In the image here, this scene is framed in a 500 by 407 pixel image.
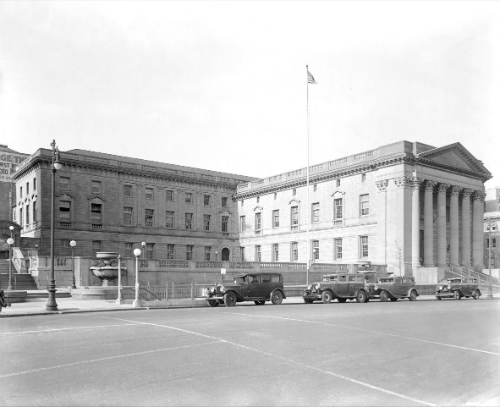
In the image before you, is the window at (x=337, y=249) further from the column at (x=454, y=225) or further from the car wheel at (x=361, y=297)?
the car wheel at (x=361, y=297)

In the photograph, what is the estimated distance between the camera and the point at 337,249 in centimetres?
6134

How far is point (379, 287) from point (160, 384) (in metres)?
28.6

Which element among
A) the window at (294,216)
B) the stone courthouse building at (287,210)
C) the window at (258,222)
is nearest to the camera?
the stone courthouse building at (287,210)

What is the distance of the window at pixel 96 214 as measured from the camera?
206 ft

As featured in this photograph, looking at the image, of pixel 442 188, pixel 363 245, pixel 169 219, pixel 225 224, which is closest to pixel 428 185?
pixel 442 188

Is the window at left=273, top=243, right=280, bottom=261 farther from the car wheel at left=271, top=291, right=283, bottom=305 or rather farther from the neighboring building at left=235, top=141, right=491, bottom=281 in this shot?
the car wheel at left=271, top=291, right=283, bottom=305

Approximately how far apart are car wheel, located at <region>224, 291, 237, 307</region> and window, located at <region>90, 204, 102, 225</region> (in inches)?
1590

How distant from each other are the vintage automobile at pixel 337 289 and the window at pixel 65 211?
1509 inches

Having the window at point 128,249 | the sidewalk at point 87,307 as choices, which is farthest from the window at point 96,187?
the sidewalk at point 87,307

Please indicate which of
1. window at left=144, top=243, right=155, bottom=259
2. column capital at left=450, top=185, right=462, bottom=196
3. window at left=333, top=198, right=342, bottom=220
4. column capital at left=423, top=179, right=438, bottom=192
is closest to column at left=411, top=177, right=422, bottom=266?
column capital at left=423, top=179, right=438, bottom=192

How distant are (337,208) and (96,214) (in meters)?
29.9

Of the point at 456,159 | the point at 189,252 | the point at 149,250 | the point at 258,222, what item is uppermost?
the point at 456,159

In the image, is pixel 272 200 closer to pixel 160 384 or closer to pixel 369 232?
pixel 369 232

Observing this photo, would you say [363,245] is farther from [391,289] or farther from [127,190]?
[127,190]
